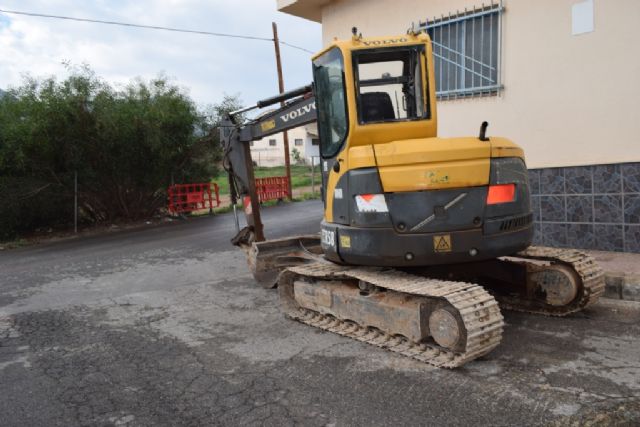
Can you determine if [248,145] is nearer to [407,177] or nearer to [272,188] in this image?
[407,177]

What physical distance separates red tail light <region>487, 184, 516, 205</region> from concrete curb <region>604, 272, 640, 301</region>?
2.23 m

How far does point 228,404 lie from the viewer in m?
3.77

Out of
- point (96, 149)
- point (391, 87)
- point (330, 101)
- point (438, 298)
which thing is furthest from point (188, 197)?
point (438, 298)

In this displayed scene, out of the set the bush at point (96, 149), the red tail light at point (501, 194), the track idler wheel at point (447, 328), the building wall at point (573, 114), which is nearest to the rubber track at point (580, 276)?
the red tail light at point (501, 194)

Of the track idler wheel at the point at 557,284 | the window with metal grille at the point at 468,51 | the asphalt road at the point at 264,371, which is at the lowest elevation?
the asphalt road at the point at 264,371

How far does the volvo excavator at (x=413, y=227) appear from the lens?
4.52 m

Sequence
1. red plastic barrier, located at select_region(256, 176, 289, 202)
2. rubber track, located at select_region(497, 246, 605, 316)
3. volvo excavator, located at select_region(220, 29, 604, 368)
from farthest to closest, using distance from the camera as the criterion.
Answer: red plastic barrier, located at select_region(256, 176, 289, 202)
rubber track, located at select_region(497, 246, 605, 316)
volvo excavator, located at select_region(220, 29, 604, 368)

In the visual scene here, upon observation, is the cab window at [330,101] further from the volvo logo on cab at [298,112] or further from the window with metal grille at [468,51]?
the window with metal grille at [468,51]

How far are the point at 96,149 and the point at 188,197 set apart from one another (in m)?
3.46

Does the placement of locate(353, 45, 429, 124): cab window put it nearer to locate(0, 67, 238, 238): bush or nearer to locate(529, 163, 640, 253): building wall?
locate(529, 163, 640, 253): building wall

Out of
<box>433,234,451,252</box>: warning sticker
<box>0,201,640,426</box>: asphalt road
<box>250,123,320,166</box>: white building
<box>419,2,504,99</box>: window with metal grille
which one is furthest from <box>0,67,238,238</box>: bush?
<box>250,123,320,166</box>: white building

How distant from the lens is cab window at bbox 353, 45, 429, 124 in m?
5.10

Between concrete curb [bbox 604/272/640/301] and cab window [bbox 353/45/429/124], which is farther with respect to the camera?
concrete curb [bbox 604/272/640/301]

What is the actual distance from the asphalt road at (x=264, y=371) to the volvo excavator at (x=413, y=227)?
0.26 meters
